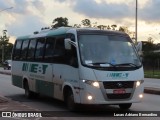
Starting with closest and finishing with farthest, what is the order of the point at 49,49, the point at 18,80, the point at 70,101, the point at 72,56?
the point at 72,56
the point at 70,101
the point at 49,49
the point at 18,80

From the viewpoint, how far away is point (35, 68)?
59.1ft

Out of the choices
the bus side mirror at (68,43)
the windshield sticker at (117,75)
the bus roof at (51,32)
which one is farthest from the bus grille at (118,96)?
the bus roof at (51,32)

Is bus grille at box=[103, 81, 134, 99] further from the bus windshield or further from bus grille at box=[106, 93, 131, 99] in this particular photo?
the bus windshield

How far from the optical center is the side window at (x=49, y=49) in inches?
637

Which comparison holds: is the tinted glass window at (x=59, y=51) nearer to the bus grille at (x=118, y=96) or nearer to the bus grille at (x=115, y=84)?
the bus grille at (x=115, y=84)

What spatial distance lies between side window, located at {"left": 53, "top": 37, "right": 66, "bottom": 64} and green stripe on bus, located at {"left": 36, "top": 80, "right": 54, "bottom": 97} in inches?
41.2

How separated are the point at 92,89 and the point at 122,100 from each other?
0.98m

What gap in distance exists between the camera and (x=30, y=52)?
19.0m

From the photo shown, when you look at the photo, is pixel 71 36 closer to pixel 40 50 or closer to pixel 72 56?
pixel 72 56

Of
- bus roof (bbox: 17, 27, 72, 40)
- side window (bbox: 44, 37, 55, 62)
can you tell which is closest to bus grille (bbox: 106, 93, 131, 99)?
bus roof (bbox: 17, 27, 72, 40)

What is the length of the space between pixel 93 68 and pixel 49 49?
139 inches

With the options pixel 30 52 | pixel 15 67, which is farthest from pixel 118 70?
pixel 15 67

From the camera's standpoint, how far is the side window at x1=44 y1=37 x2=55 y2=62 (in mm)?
16188

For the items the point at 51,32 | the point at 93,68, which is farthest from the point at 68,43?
the point at 51,32
